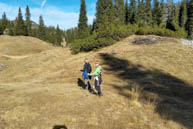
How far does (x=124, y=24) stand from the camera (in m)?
53.6

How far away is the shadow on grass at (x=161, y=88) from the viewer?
6.83 metres

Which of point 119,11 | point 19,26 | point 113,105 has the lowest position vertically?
point 113,105

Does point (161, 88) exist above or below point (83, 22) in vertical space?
below

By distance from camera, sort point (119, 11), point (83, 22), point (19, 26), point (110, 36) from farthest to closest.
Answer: point (19, 26)
point (119, 11)
point (83, 22)
point (110, 36)

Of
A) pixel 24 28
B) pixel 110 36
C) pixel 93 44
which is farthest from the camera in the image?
pixel 24 28

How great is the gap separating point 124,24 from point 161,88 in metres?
46.0

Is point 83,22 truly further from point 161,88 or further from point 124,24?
point 161,88

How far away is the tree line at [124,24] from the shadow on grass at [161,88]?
341 inches

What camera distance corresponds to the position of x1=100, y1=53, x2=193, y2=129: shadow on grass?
6831 mm

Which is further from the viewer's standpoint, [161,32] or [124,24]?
[124,24]

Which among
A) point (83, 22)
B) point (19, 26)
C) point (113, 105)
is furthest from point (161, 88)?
point (19, 26)

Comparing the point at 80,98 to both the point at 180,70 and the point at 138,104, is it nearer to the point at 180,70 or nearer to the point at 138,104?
the point at 138,104

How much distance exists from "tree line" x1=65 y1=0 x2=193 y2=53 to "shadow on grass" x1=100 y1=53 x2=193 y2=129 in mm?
8649

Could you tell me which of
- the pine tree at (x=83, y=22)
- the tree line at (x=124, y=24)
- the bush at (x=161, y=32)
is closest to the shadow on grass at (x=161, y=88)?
the tree line at (x=124, y=24)
